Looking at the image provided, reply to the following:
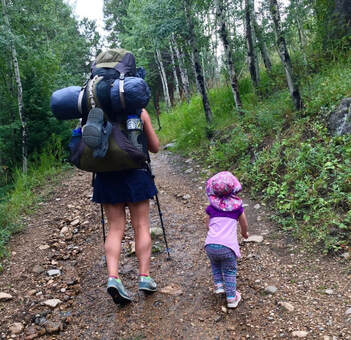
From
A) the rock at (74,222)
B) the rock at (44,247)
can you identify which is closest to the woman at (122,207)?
the rock at (44,247)

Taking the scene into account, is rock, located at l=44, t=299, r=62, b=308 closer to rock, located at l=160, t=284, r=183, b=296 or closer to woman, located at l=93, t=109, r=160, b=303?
woman, located at l=93, t=109, r=160, b=303

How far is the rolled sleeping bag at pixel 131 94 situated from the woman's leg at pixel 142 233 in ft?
3.08

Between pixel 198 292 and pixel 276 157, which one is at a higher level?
pixel 276 157

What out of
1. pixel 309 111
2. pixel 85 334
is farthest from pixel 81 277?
pixel 309 111

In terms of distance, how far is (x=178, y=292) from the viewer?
3404 mm

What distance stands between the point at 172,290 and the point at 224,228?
907 mm

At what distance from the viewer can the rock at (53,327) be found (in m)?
3.04

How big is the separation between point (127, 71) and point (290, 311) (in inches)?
100

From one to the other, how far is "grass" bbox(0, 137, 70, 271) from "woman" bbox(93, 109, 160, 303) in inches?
93.5

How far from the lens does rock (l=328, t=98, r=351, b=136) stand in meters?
5.09

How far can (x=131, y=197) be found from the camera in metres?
A: 3.11

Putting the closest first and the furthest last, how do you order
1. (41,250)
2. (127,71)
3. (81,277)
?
1. (127,71)
2. (81,277)
3. (41,250)

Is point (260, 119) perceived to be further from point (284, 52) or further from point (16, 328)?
point (16, 328)

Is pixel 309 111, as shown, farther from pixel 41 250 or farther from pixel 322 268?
pixel 41 250
